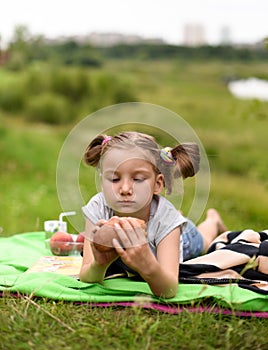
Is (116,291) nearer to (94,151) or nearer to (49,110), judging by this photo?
(94,151)


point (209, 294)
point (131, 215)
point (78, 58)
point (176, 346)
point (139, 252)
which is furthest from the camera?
point (78, 58)

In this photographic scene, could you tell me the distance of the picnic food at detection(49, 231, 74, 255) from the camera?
3.13m

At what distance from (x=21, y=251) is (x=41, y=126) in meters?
4.99

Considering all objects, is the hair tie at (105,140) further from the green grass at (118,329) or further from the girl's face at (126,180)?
the green grass at (118,329)

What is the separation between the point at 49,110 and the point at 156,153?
608 cm

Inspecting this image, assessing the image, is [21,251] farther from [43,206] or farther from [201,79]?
[201,79]

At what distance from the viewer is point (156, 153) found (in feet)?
7.87

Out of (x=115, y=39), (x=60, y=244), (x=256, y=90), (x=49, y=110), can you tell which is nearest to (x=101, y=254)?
(x=60, y=244)

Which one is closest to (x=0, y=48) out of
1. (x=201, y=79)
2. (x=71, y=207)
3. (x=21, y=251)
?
(x=201, y=79)

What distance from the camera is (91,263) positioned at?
233cm

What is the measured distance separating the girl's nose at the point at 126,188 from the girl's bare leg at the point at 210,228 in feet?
3.92

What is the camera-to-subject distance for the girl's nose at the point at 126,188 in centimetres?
225

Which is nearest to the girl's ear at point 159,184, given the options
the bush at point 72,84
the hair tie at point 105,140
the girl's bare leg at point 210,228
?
the hair tie at point 105,140

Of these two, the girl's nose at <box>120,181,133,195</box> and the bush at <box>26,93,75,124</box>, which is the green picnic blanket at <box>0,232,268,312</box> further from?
the bush at <box>26,93,75,124</box>
